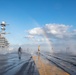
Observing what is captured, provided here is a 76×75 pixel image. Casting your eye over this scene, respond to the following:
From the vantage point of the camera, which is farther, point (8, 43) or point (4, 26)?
point (8, 43)

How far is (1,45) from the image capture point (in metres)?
154

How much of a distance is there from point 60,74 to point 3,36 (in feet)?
476

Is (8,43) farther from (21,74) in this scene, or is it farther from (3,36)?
(21,74)

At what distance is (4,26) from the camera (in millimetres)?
148250

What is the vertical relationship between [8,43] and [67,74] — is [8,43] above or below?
above

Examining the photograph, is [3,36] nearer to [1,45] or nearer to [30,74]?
[1,45]

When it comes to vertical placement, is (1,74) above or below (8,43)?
below

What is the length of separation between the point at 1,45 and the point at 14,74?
144m

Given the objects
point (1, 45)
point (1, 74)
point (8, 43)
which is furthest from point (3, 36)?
point (1, 74)

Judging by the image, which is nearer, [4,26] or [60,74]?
[60,74]

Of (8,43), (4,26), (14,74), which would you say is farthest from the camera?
(8,43)

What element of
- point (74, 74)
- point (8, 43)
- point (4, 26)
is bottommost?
point (74, 74)

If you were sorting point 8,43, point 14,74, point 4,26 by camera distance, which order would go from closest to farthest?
point 14,74, point 4,26, point 8,43

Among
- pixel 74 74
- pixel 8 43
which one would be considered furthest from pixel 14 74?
pixel 8 43
